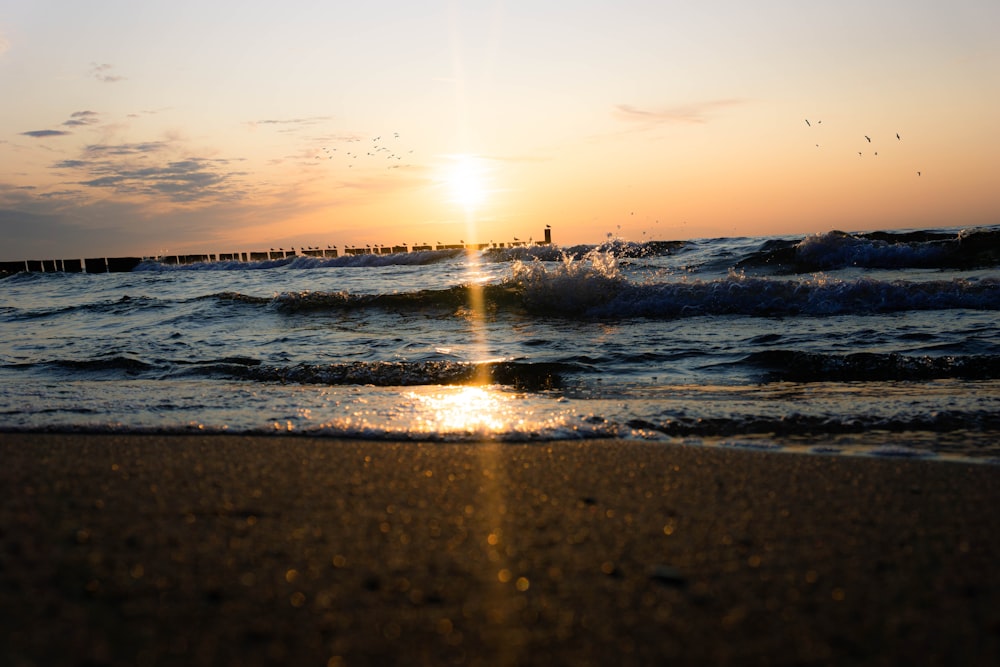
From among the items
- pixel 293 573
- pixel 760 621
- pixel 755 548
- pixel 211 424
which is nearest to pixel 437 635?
pixel 293 573

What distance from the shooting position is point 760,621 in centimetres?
150

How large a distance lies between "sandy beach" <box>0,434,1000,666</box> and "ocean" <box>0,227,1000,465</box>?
0.87 metres

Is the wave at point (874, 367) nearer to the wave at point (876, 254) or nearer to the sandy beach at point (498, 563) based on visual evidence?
the sandy beach at point (498, 563)

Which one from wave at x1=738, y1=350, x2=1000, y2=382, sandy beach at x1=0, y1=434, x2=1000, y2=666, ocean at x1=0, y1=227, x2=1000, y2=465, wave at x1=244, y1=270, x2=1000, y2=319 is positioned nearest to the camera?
sandy beach at x1=0, y1=434, x2=1000, y2=666

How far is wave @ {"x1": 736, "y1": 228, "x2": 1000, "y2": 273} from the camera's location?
1463cm

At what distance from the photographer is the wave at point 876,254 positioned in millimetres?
14633

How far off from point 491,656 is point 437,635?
13cm

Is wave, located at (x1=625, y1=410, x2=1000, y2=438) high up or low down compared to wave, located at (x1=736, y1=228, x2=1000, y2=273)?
down

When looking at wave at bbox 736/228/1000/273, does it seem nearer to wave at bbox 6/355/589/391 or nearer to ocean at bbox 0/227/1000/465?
ocean at bbox 0/227/1000/465

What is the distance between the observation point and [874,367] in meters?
5.61

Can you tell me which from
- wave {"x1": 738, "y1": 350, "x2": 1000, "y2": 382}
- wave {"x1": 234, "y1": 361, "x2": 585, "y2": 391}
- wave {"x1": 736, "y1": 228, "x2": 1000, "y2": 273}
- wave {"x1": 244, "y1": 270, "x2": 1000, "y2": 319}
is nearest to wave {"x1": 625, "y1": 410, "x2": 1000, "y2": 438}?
wave {"x1": 738, "y1": 350, "x2": 1000, "y2": 382}

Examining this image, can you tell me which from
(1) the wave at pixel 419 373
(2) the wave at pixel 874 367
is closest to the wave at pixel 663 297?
(2) the wave at pixel 874 367

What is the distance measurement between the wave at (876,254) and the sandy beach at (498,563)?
1365 centimetres

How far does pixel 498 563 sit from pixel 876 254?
15.6m
